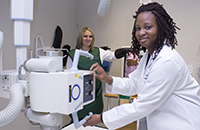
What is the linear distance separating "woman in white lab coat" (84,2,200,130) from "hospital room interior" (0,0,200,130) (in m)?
0.63

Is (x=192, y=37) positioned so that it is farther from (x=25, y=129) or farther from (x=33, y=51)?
(x=25, y=129)

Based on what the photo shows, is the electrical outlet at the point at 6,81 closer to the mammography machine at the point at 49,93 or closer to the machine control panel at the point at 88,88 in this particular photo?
the mammography machine at the point at 49,93

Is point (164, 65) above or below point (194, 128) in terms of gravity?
above

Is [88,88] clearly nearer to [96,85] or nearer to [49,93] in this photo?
[49,93]

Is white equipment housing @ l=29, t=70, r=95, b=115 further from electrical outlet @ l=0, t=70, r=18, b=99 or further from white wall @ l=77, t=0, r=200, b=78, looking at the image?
white wall @ l=77, t=0, r=200, b=78

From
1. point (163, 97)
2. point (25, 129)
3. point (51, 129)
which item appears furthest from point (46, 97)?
point (25, 129)

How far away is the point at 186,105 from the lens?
88cm

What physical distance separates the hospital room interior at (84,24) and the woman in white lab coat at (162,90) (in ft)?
2.08

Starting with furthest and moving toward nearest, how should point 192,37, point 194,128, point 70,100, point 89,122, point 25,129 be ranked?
point 192,37
point 25,129
point 89,122
point 194,128
point 70,100

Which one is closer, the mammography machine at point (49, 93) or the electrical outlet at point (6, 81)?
the mammography machine at point (49, 93)

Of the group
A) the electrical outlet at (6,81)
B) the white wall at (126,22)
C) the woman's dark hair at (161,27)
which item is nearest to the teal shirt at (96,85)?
the white wall at (126,22)

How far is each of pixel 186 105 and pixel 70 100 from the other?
0.57m

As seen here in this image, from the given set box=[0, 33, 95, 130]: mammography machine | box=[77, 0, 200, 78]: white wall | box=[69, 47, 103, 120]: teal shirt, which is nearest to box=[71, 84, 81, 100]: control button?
box=[0, 33, 95, 130]: mammography machine

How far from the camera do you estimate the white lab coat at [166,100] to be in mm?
818
